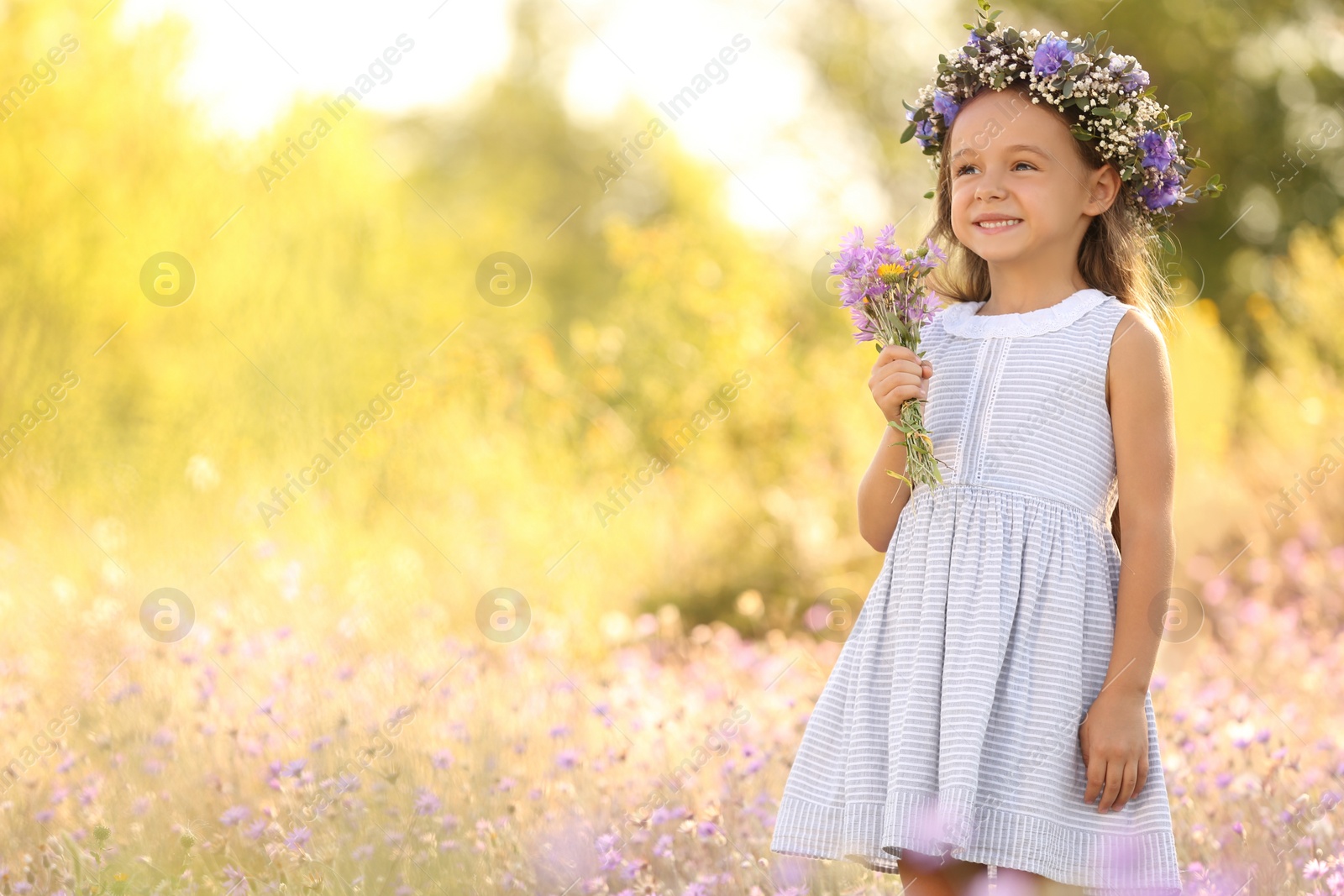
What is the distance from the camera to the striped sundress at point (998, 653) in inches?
75.5

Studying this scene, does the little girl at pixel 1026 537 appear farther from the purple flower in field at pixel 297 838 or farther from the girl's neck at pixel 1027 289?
the purple flower in field at pixel 297 838

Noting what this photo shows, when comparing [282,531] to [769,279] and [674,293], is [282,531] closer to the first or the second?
[674,293]

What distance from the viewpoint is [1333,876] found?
2375 millimetres

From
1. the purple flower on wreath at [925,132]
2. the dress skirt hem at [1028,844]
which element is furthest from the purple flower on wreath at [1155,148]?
the dress skirt hem at [1028,844]

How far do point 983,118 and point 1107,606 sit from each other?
847 mm

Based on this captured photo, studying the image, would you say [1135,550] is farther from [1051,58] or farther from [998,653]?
[1051,58]

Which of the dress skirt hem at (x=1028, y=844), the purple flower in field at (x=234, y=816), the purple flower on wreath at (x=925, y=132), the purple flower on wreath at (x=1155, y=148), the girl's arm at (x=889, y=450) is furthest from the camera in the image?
the purple flower in field at (x=234, y=816)

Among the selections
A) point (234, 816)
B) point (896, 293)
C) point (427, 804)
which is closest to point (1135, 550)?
point (896, 293)

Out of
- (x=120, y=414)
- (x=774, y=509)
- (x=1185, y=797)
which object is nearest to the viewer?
(x=1185, y=797)

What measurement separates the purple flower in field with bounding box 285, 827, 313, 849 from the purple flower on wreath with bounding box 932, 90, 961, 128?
1862mm

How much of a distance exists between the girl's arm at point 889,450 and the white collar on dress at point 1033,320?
6.3 inches

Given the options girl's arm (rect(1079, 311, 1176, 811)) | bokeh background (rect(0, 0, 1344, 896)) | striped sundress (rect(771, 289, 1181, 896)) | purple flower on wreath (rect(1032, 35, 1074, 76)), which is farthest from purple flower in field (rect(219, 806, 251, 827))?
purple flower on wreath (rect(1032, 35, 1074, 76))

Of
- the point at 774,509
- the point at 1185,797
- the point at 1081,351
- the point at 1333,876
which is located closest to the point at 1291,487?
the point at 774,509

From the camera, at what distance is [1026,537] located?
2.03 metres
